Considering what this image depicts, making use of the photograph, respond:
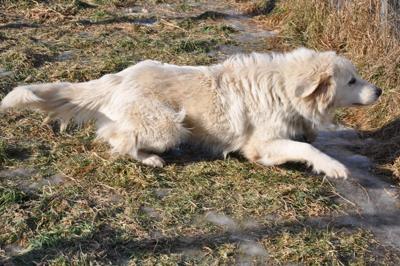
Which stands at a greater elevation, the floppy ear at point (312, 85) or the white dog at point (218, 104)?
the floppy ear at point (312, 85)

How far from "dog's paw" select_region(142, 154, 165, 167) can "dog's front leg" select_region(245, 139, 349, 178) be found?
2.84ft

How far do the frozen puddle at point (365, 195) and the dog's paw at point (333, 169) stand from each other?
0.49 feet

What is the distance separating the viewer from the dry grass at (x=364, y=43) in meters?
5.78

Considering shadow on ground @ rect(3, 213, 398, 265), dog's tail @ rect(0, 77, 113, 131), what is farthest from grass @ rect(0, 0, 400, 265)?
dog's tail @ rect(0, 77, 113, 131)

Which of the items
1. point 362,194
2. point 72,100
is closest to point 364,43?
point 362,194

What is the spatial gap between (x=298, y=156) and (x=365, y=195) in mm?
641

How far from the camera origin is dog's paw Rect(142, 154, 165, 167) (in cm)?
494

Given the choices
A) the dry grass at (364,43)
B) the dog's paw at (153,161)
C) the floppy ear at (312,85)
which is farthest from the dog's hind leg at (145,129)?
the dry grass at (364,43)

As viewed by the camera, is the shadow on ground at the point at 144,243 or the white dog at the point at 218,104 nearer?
the shadow on ground at the point at 144,243

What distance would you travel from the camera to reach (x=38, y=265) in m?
3.55

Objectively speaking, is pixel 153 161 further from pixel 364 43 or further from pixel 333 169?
pixel 364 43

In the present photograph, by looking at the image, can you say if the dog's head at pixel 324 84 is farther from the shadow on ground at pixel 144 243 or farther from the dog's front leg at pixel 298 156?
the shadow on ground at pixel 144 243

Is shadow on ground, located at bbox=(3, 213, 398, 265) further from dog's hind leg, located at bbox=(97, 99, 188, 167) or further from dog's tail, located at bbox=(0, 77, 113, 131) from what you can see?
dog's tail, located at bbox=(0, 77, 113, 131)

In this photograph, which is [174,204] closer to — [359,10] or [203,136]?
[203,136]
